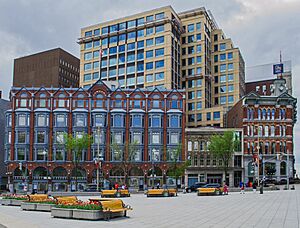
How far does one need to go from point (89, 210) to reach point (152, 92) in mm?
68156

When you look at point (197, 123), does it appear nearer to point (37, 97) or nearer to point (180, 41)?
point (180, 41)

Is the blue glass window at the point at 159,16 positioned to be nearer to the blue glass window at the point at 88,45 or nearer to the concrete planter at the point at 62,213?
the blue glass window at the point at 88,45

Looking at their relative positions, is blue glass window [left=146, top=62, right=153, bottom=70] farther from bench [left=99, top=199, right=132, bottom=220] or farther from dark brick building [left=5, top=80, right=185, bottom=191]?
bench [left=99, top=199, right=132, bottom=220]

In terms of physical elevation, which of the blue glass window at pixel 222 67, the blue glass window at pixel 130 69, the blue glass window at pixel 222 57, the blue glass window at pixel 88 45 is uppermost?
the blue glass window at pixel 88 45

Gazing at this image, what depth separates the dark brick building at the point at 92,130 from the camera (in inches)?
3413

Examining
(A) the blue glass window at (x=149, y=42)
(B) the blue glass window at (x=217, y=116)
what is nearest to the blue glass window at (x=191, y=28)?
(A) the blue glass window at (x=149, y=42)

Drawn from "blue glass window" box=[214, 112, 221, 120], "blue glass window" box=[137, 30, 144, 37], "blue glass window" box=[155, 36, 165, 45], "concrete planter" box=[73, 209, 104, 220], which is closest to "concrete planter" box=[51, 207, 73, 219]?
"concrete planter" box=[73, 209, 104, 220]

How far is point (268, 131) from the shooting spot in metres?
94.8

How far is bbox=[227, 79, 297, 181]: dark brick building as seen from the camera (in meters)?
94.5

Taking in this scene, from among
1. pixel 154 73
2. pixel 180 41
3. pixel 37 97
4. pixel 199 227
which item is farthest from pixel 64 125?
pixel 199 227

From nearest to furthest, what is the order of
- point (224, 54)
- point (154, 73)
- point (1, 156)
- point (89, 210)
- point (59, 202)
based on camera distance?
point (89, 210)
point (59, 202)
point (1, 156)
point (154, 73)
point (224, 54)

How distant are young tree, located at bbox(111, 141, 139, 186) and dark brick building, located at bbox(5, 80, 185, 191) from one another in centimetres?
45

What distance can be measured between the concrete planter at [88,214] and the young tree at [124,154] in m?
58.7

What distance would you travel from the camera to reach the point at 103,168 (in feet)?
287
